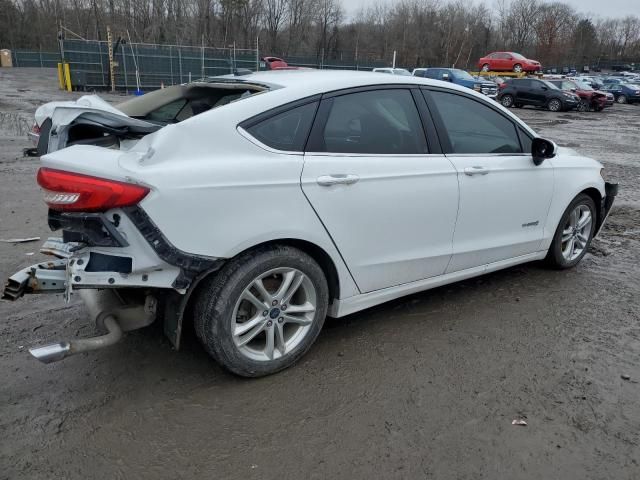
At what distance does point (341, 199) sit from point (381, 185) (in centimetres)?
31

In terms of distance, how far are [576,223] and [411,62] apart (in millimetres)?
68133

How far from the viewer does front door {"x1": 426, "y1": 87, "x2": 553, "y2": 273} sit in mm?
3631

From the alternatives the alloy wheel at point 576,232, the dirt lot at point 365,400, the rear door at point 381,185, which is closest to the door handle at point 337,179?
the rear door at point 381,185

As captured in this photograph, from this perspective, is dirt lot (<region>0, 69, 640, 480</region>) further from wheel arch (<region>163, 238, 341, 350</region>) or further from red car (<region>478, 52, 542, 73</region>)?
red car (<region>478, 52, 542, 73</region>)

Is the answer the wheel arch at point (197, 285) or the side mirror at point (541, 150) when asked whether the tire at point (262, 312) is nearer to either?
the wheel arch at point (197, 285)

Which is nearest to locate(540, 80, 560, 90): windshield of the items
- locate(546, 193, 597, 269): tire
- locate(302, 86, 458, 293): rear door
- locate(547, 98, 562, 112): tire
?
locate(547, 98, 562, 112): tire

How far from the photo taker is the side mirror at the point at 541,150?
4.06 metres

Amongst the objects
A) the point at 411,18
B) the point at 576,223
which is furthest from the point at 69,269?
the point at 411,18

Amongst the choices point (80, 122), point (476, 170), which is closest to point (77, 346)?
point (80, 122)

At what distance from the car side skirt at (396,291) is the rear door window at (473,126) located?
0.87 metres

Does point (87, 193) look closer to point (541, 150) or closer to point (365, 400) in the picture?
point (365, 400)

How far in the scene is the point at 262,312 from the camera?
2891 millimetres

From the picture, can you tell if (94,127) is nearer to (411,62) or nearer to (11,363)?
(11,363)

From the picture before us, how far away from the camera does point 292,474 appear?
2311 millimetres
